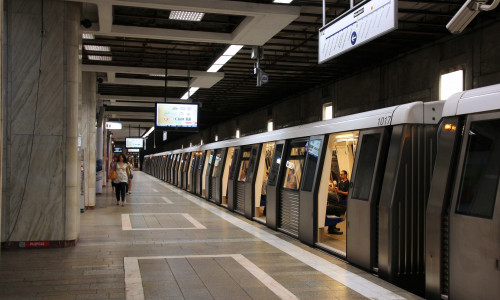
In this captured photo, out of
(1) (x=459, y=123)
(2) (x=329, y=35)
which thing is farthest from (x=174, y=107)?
(1) (x=459, y=123)

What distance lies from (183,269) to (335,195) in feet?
13.6

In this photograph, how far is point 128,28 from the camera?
32.2 feet

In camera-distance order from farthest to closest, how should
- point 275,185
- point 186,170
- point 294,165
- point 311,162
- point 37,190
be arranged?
point 186,170, point 275,185, point 294,165, point 311,162, point 37,190

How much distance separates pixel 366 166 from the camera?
6449 millimetres

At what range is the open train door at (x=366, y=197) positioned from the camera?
240 inches

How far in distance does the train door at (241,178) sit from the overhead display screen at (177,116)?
157 centimetres

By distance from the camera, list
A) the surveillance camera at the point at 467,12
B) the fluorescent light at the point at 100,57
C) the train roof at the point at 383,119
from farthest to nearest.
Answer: the fluorescent light at the point at 100,57, the train roof at the point at 383,119, the surveillance camera at the point at 467,12

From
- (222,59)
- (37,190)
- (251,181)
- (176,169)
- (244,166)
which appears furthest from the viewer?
(176,169)

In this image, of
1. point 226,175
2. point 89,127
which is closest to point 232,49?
point 226,175

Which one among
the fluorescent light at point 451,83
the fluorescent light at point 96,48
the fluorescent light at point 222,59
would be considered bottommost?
the fluorescent light at point 451,83

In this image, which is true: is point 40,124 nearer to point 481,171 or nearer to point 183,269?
point 183,269

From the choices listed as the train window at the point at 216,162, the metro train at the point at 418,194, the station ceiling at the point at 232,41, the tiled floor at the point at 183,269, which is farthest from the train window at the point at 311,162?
the train window at the point at 216,162

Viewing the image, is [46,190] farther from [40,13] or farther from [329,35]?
[329,35]

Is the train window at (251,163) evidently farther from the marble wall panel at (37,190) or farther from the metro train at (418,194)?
the marble wall panel at (37,190)
